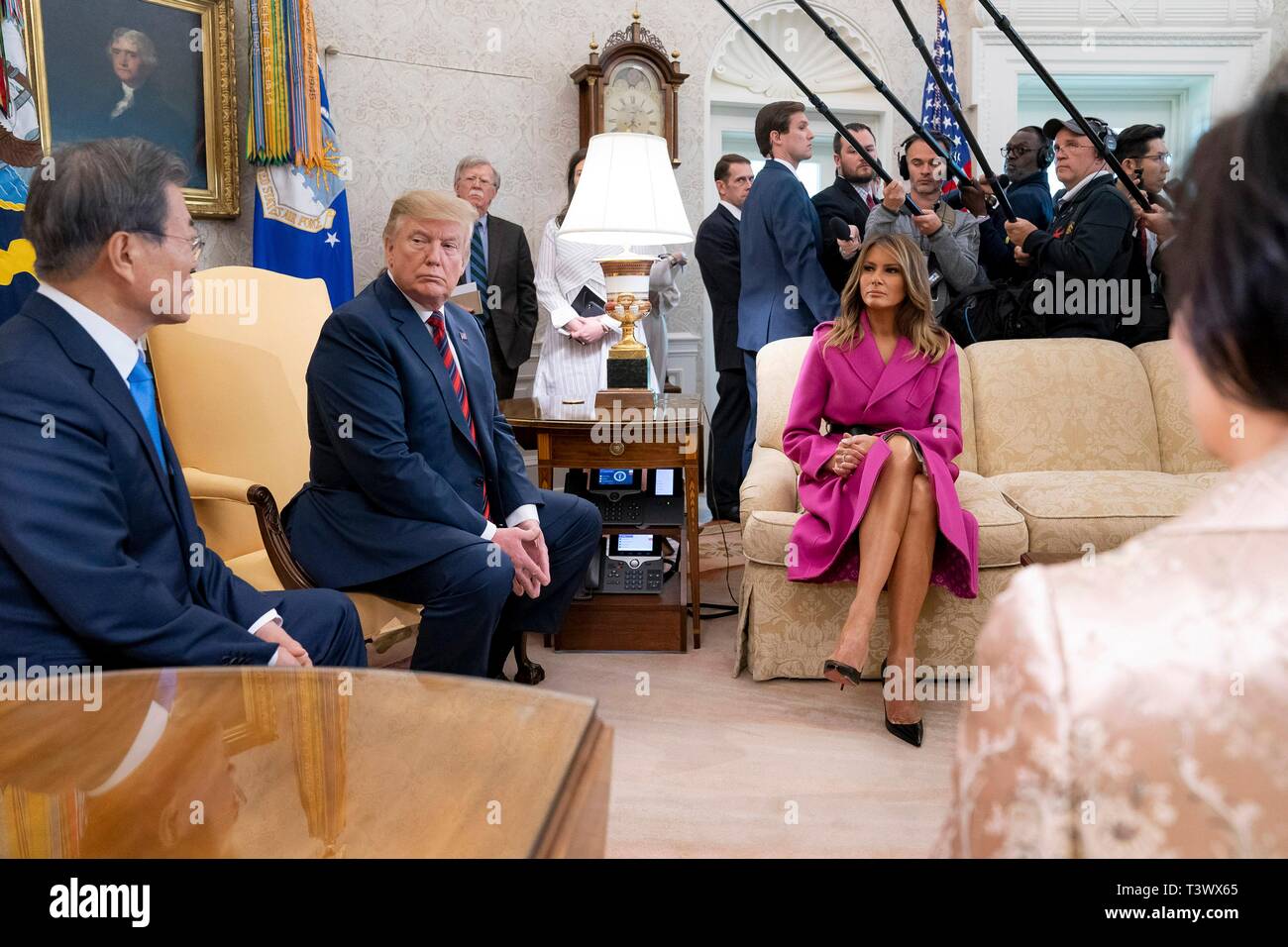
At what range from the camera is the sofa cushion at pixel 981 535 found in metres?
2.95

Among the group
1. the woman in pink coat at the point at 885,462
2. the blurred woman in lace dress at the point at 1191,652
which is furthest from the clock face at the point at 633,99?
the blurred woman in lace dress at the point at 1191,652

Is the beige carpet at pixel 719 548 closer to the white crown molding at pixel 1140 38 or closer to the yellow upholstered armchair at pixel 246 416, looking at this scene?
the yellow upholstered armchair at pixel 246 416

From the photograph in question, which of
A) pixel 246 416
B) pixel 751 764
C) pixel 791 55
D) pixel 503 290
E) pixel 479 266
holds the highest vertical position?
pixel 791 55

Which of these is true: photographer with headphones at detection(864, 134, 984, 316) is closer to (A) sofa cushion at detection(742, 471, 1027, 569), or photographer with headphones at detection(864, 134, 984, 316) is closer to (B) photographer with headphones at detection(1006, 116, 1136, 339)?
(B) photographer with headphones at detection(1006, 116, 1136, 339)

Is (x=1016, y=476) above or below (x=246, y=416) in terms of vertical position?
below

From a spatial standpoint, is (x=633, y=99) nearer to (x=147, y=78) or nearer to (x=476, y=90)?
(x=476, y=90)

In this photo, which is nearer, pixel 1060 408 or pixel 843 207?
pixel 1060 408

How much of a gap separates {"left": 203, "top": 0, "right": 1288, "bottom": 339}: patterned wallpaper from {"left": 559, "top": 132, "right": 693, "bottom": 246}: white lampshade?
2.16m

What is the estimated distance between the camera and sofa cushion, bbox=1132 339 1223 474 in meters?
3.62

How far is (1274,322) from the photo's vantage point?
561mm

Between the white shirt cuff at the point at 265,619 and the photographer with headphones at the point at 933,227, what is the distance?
277 centimetres

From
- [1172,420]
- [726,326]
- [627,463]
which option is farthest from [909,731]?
[726,326]

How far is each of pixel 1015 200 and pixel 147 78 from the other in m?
3.50

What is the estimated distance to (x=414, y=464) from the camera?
2422mm
